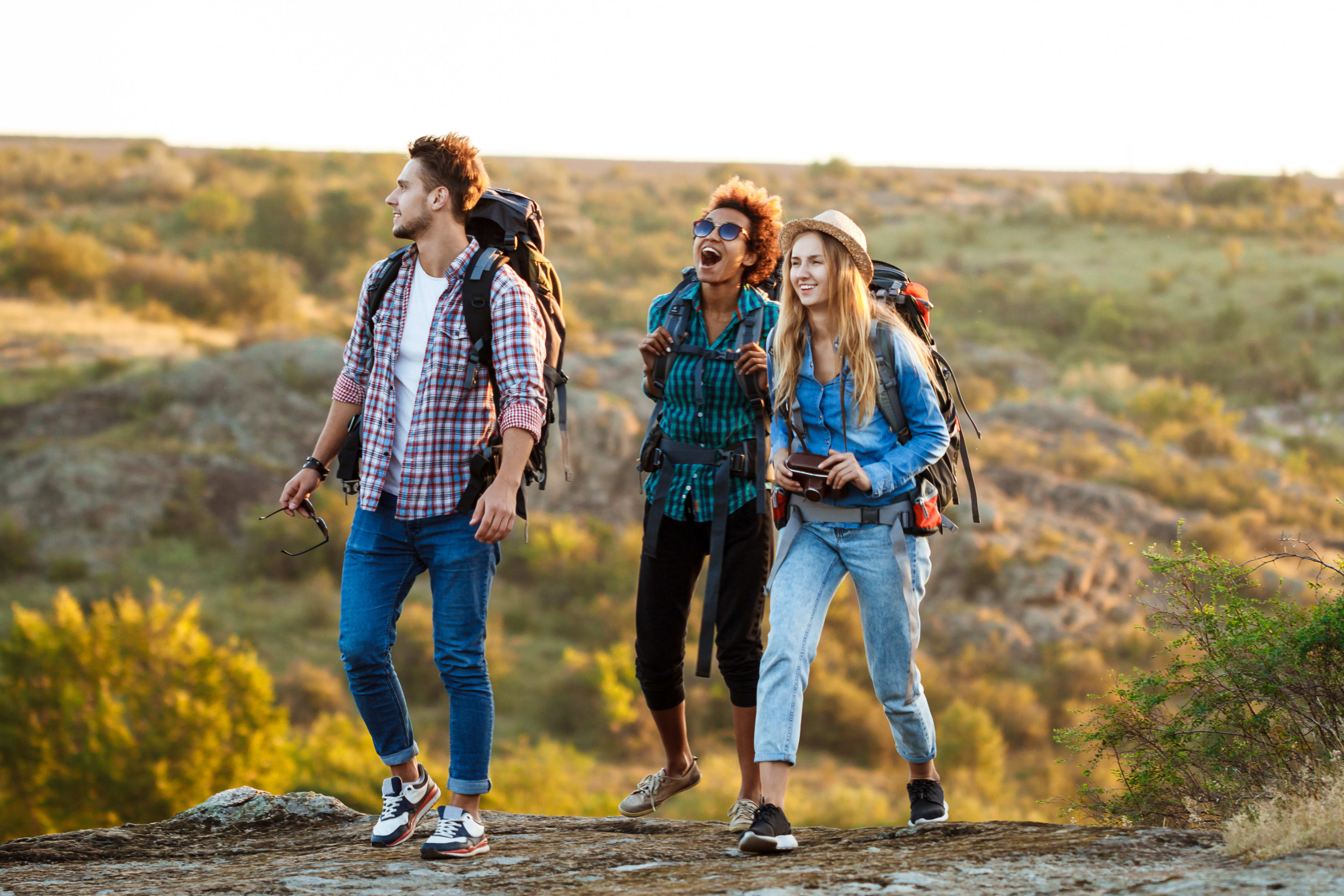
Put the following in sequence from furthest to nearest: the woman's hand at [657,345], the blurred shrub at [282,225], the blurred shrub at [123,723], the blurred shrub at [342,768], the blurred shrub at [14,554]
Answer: the blurred shrub at [282,225]
the blurred shrub at [14,554]
the blurred shrub at [342,768]
the blurred shrub at [123,723]
the woman's hand at [657,345]

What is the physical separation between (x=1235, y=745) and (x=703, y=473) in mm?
2069

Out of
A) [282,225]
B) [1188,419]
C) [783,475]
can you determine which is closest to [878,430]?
[783,475]

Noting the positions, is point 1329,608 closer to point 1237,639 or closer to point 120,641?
point 1237,639

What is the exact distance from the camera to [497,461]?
3783 mm

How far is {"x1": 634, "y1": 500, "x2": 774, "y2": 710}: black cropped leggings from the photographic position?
4.10 metres

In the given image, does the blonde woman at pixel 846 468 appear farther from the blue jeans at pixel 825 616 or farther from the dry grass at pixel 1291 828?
the dry grass at pixel 1291 828

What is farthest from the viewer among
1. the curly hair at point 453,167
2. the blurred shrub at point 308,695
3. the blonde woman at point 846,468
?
the blurred shrub at point 308,695

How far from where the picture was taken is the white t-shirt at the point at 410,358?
147 inches

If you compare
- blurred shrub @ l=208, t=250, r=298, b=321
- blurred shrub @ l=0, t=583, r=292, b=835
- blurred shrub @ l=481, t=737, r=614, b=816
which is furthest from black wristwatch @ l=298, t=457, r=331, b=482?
blurred shrub @ l=208, t=250, r=298, b=321

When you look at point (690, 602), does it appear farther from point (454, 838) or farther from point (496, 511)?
point (454, 838)

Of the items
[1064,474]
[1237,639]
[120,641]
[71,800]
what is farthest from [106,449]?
[1237,639]

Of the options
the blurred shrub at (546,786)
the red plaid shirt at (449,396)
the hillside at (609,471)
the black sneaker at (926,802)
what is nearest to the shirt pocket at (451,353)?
the red plaid shirt at (449,396)

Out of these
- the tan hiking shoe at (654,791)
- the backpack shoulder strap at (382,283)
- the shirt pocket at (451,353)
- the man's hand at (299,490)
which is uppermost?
the backpack shoulder strap at (382,283)

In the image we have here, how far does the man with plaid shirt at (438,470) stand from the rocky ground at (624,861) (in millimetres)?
290
